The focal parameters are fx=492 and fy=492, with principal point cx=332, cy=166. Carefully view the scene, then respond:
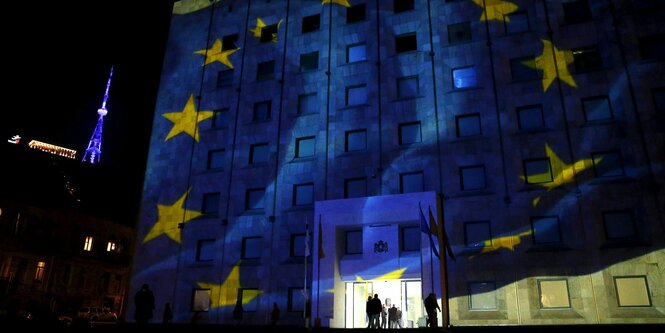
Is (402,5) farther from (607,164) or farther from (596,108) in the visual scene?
(607,164)

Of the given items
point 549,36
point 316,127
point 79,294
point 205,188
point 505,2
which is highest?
point 505,2

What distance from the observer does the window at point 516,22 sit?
3356 centimetres

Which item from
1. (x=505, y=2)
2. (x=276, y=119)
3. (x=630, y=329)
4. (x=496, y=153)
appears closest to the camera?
(x=630, y=329)

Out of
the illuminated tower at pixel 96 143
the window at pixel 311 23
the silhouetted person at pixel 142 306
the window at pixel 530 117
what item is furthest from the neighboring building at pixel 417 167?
the illuminated tower at pixel 96 143

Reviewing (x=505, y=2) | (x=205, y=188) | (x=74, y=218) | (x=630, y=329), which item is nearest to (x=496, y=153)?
(x=505, y=2)

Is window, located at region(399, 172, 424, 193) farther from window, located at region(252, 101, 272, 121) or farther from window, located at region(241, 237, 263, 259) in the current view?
window, located at region(252, 101, 272, 121)

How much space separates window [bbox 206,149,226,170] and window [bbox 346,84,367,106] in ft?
35.3

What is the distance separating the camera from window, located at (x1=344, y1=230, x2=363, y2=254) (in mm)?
32656

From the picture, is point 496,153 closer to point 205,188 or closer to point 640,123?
point 640,123

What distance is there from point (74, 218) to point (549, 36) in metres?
59.7

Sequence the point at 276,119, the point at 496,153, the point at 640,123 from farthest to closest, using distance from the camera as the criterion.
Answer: the point at 276,119 → the point at 496,153 → the point at 640,123

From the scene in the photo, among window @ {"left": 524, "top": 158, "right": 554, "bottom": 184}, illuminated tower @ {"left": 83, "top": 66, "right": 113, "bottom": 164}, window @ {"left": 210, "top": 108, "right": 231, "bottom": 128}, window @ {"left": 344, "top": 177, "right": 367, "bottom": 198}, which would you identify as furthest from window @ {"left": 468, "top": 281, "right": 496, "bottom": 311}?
illuminated tower @ {"left": 83, "top": 66, "right": 113, "bottom": 164}

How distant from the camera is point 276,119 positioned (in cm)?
3769

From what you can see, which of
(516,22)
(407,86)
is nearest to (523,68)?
(516,22)
